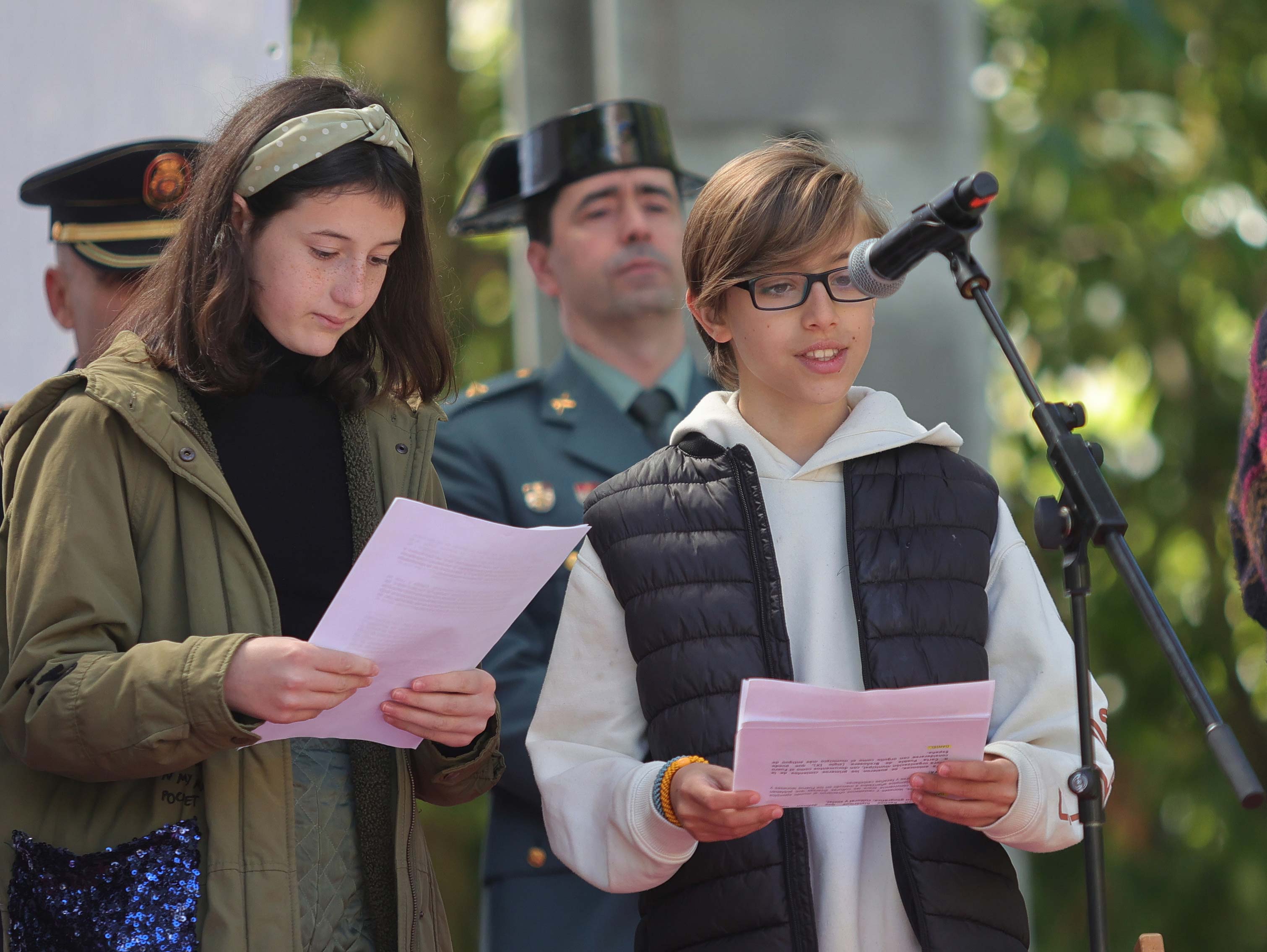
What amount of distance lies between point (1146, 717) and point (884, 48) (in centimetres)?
310

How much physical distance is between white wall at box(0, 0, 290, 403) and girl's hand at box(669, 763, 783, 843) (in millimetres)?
1868

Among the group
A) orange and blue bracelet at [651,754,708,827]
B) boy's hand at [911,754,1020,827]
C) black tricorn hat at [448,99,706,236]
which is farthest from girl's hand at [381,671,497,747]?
black tricorn hat at [448,99,706,236]

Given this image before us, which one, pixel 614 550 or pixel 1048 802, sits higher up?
pixel 614 550

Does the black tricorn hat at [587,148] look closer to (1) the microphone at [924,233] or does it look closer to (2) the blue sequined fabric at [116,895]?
(1) the microphone at [924,233]

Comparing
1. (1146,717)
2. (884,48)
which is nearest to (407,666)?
(884,48)

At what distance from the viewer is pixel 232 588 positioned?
2008 millimetres

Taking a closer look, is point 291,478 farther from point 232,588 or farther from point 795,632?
point 795,632

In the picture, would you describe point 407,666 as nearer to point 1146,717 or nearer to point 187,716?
point 187,716

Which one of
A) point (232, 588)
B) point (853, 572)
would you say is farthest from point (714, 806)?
point (232, 588)

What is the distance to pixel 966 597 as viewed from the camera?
83.4 inches

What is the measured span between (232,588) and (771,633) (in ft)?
2.39

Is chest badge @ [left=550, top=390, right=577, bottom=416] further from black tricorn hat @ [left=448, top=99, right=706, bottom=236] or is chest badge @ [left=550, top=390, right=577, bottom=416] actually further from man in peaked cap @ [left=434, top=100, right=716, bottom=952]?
black tricorn hat @ [left=448, top=99, right=706, bottom=236]

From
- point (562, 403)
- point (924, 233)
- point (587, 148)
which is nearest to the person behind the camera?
point (924, 233)

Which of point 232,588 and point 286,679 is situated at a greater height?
point 232,588
